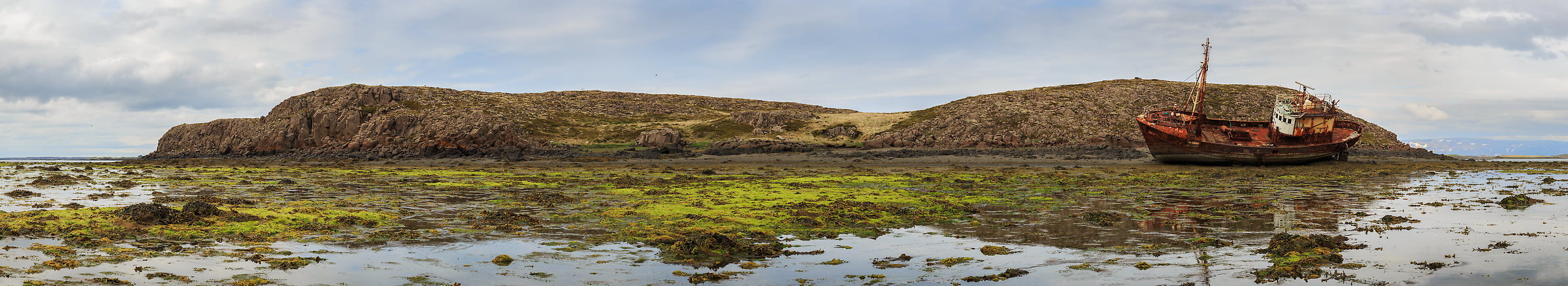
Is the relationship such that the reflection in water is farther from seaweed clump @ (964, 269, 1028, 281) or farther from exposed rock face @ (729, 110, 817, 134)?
exposed rock face @ (729, 110, 817, 134)

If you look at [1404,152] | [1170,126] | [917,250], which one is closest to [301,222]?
[917,250]

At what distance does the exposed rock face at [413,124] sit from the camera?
8125 cm

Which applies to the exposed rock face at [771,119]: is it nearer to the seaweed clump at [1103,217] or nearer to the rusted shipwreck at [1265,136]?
the rusted shipwreck at [1265,136]

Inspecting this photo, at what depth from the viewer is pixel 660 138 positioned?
3287 inches

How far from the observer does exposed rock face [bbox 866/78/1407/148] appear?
81.6 meters

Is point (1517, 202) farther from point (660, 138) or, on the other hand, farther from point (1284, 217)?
point (660, 138)

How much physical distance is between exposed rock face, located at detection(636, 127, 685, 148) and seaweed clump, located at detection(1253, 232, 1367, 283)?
71.0 m

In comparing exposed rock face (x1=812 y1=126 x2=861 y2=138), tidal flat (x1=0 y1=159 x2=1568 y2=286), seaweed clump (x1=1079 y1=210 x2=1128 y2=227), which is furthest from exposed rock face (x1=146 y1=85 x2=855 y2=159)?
seaweed clump (x1=1079 y1=210 x2=1128 y2=227)

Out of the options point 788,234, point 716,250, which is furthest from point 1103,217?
point 716,250

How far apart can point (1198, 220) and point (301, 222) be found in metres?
18.1

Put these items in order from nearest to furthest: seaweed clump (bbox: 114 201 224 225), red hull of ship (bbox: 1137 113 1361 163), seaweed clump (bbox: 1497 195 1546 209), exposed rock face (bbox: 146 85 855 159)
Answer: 1. seaweed clump (bbox: 114 201 224 225)
2. seaweed clump (bbox: 1497 195 1546 209)
3. red hull of ship (bbox: 1137 113 1361 163)
4. exposed rock face (bbox: 146 85 855 159)

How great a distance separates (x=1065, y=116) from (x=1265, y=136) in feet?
110

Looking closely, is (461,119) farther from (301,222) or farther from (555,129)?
(301,222)

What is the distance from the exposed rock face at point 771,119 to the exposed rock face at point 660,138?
11817 mm
